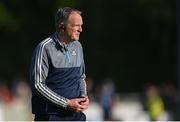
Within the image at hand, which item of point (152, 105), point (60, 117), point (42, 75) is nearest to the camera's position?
point (42, 75)

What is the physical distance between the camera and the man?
25.5ft

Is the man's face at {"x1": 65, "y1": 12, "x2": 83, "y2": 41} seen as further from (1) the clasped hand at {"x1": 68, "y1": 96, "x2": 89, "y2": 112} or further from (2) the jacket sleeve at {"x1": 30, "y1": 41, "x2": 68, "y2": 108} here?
(1) the clasped hand at {"x1": 68, "y1": 96, "x2": 89, "y2": 112}

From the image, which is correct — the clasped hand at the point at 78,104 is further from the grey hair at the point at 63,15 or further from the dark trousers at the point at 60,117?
the grey hair at the point at 63,15

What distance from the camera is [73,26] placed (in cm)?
783

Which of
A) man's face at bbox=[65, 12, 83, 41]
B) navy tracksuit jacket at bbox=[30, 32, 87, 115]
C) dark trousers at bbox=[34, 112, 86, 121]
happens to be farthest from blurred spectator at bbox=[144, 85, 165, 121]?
A: man's face at bbox=[65, 12, 83, 41]

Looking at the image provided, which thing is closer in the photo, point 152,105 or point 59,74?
point 59,74

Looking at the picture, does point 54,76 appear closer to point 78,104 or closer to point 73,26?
point 78,104

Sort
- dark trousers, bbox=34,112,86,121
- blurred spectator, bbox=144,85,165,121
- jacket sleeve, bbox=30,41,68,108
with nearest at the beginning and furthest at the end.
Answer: jacket sleeve, bbox=30,41,68,108
dark trousers, bbox=34,112,86,121
blurred spectator, bbox=144,85,165,121

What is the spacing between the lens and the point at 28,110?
2134 cm

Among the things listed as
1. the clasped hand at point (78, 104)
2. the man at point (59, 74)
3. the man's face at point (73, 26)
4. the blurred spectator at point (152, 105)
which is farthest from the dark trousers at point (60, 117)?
the blurred spectator at point (152, 105)

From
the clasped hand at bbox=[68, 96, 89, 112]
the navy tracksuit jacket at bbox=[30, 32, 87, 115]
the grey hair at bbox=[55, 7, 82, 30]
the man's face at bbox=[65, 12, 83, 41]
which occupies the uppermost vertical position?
the grey hair at bbox=[55, 7, 82, 30]

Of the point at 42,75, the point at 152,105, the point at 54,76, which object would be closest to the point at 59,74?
the point at 54,76

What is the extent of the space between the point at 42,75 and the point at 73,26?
0.49 m

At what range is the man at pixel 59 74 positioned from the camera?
7762 mm
